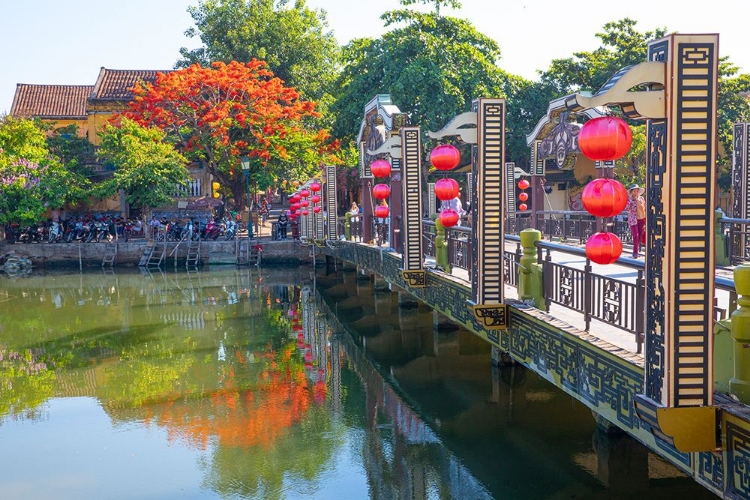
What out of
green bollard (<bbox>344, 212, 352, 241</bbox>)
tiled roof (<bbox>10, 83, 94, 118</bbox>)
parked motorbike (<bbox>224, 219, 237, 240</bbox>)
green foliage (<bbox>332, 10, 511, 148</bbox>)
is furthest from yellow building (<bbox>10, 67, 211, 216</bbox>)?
green bollard (<bbox>344, 212, 352, 241</bbox>)

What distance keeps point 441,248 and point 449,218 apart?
577mm

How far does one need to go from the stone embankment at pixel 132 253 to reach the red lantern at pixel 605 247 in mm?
20781

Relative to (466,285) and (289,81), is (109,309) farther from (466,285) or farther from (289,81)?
(289,81)

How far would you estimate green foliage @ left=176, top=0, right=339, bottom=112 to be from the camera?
3200cm

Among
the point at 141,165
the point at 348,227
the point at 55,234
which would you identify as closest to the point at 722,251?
the point at 348,227

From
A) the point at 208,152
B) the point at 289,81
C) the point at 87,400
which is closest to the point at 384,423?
the point at 87,400

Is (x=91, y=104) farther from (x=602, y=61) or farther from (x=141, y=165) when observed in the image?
(x=602, y=61)

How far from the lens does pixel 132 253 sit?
26500 mm

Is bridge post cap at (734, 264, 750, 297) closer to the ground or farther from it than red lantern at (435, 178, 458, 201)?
closer to the ground

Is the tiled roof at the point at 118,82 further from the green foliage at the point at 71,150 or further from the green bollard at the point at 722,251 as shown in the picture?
the green bollard at the point at 722,251

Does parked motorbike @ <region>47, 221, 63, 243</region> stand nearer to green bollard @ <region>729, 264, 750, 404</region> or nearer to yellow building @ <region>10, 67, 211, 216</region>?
yellow building @ <region>10, 67, 211, 216</region>

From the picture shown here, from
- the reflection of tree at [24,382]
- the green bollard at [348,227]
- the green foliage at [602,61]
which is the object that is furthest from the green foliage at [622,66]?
the reflection of tree at [24,382]

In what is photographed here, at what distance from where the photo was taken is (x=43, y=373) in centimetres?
1215

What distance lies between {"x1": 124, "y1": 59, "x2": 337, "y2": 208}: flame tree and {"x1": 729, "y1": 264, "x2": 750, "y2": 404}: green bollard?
21465 millimetres
